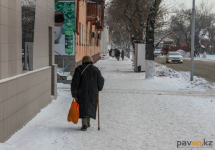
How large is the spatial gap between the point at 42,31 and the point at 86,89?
3.13 meters

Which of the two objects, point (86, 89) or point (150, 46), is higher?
point (150, 46)

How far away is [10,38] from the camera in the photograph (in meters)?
6.35

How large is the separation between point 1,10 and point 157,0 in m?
13.9

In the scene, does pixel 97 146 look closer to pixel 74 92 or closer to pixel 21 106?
pixel 74 92

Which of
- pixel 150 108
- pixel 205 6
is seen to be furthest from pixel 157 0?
pixel 205 6

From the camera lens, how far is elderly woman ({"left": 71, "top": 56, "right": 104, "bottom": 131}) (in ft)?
22.8

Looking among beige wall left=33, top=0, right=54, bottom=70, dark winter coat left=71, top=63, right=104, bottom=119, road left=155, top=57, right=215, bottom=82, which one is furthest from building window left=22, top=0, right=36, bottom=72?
road left=155, top=57, right=215, bottom=82

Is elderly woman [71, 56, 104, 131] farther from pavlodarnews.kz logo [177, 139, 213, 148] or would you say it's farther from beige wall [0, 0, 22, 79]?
pavlodarnews.kz logo [177, 139, 213, 148]

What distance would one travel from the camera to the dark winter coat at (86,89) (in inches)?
273

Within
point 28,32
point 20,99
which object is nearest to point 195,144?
point 20,99

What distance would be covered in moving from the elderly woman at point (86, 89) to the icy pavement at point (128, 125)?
0.38 meters

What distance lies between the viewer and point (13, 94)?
6398 mm

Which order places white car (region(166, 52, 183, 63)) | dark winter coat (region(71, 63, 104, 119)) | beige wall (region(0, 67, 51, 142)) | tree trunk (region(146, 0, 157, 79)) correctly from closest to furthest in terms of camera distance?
beige wall (region(0, 67, 51, 142)), dark winter coat (region(71, 63, 104, 119)), tree trunk (region(146, 0, 157, 79)), white car (region(166, 52, 183, 63))

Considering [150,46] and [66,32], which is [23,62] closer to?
[66,32]
